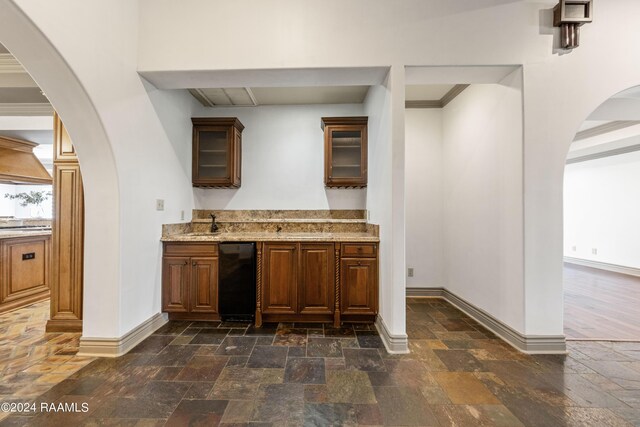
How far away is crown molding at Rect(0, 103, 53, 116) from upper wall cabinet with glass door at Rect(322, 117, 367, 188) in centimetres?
367

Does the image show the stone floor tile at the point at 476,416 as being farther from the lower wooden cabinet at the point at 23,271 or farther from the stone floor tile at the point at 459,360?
the lower wooden cabinet at the point at 23,271

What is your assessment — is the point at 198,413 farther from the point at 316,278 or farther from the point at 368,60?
the point at 368,60

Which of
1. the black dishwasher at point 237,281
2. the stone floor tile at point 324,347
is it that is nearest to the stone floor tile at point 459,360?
the stone floor tile at point 324,347

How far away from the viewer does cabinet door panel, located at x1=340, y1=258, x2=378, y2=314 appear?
9.47 ft

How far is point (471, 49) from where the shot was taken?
2.39m

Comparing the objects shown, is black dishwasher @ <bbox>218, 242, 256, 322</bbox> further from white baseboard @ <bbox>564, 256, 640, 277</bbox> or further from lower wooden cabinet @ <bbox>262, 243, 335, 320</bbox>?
white baseboard @ <bbox>564, 256, 640, 277</bbox>

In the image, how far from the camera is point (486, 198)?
2881 millimetres

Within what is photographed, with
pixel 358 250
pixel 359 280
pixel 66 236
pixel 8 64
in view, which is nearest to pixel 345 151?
pixel 358 250

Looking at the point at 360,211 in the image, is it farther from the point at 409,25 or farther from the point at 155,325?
the point at 155,325

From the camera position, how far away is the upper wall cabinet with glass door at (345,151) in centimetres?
352

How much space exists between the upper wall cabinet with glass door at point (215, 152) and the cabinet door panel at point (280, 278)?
4.18 feet

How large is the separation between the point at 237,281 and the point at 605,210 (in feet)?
26.5

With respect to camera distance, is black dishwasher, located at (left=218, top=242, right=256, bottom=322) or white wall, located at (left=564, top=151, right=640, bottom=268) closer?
→ black dishwasher, located at (left=218, top=242, right=256, bottom=322)

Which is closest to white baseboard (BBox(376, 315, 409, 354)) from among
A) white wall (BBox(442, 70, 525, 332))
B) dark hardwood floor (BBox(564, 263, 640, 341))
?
white wall (BBox(442, 70, 525, 332))
